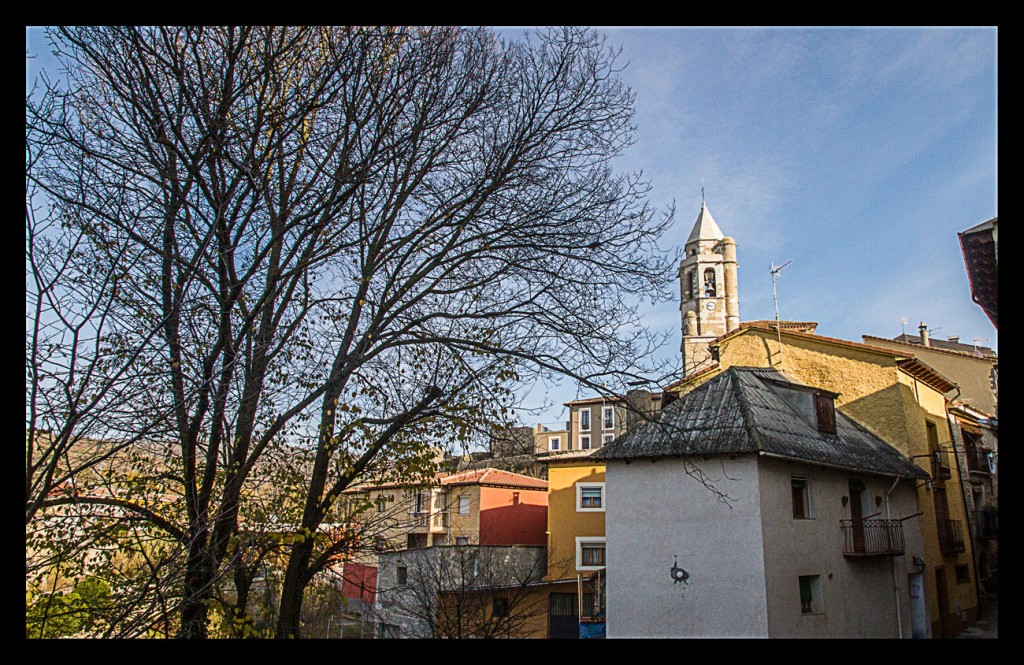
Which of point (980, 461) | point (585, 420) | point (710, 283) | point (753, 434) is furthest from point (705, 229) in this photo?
point (753, 434)

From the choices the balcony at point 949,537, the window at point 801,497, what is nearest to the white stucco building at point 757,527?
the window at point 801,497

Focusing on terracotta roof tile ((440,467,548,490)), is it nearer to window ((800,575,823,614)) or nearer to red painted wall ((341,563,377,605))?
window ((800,575,823,614))

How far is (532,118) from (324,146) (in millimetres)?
1847

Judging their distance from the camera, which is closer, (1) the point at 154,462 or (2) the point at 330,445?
(1) the point at 154,462

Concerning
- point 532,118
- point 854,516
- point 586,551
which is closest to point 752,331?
point 854,516

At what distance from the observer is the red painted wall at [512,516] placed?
715 inches

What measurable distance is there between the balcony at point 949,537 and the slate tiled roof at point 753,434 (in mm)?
1683

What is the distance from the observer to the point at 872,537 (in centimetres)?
1138

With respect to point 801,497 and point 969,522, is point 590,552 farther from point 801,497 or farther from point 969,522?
point 969,522

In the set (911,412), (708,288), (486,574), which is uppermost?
(708,288)

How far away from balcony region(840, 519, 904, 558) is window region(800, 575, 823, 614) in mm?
927

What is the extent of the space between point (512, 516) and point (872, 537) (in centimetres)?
983
